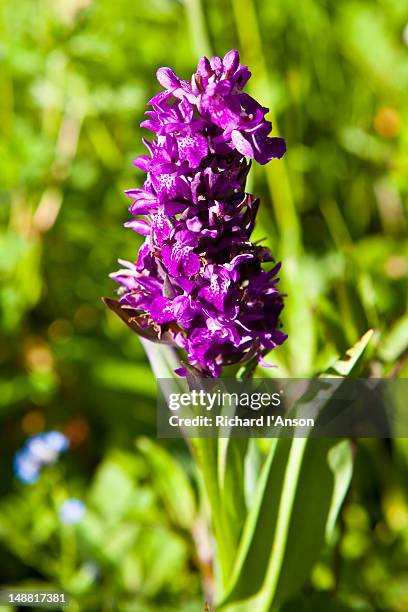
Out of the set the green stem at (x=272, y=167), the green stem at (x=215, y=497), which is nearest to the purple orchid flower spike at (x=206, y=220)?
the green stem at (x=215, y=497)

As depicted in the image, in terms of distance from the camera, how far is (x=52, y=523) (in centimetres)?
149

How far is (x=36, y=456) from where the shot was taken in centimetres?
156

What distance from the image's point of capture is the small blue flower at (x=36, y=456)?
5.07 ft

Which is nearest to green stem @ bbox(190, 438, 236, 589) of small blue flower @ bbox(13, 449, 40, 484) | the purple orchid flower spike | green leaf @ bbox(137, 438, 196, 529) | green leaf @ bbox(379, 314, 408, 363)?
the purple orchid flower spike

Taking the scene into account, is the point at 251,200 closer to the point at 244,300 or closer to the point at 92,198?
the point at 244,300

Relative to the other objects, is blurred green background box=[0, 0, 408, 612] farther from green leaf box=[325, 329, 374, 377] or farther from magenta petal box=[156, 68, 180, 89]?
magenta petal box=[156, 68, 180, 89]

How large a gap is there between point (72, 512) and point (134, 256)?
0.74m

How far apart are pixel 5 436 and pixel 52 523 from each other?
41cm

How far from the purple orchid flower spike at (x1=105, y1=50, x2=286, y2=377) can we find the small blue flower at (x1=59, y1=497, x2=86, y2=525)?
735 mm

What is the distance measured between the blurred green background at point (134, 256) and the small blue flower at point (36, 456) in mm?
83

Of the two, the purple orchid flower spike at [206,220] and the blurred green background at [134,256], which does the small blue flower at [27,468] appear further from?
the purple orchid flower spike at [206,220]

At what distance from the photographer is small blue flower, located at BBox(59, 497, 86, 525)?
140cm

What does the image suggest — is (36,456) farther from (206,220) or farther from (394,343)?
(206,220)

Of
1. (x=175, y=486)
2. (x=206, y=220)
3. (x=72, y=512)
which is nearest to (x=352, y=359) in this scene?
(x=206, y=220)
